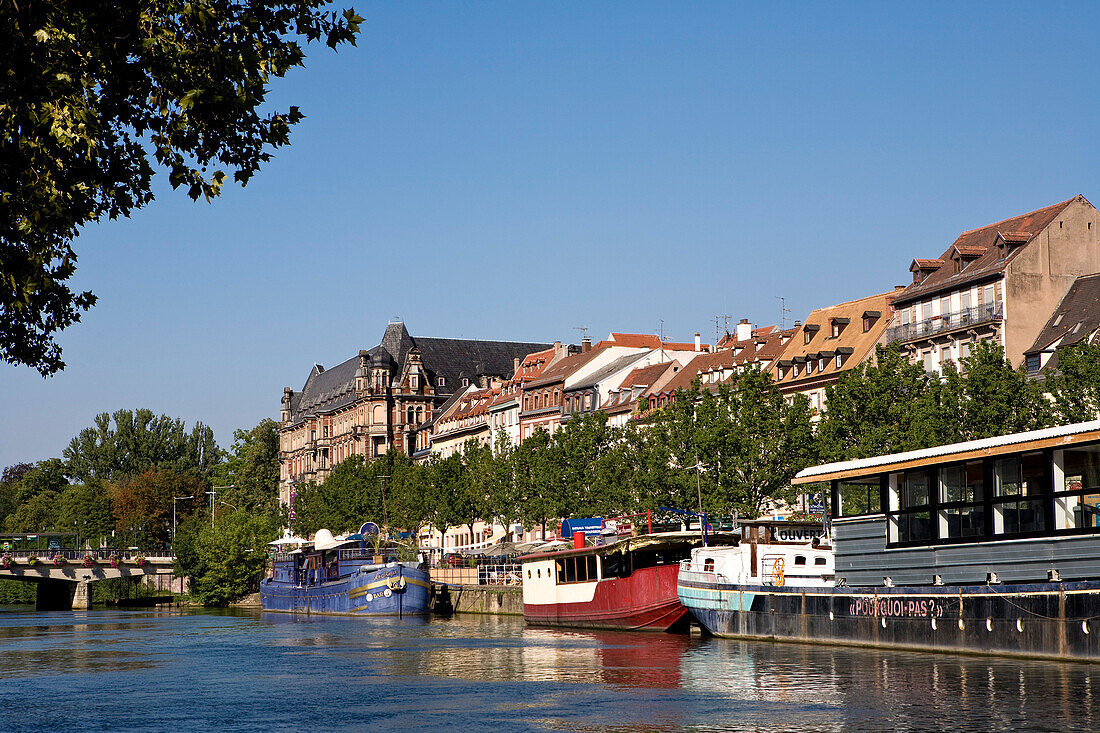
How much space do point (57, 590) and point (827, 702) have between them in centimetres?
11576

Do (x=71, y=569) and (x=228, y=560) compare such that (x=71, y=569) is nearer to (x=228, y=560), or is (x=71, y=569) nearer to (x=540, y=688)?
(x=228, y=560)

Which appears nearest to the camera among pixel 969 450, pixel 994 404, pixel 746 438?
pixel 969 450

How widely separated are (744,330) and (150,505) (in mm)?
102423

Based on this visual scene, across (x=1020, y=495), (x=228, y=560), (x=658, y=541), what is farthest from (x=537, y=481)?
(x=1020, y=495)

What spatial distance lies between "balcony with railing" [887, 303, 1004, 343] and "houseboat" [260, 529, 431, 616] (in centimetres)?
3475

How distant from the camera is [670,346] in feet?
456

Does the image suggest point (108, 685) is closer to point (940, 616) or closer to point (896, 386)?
point (940, 616)

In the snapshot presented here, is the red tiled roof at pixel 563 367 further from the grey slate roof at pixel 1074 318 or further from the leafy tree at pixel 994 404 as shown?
the leafy tree at pixel 994 404

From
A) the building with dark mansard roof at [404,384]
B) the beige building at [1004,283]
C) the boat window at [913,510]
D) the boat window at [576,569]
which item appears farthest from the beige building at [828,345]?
the building with dark mansard roof at [404,384]

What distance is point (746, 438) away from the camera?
79.6 meters

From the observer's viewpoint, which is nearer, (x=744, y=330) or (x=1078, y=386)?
(x=1078, y=386)

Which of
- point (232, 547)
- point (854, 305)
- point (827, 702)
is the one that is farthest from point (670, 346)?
point (827, 702)

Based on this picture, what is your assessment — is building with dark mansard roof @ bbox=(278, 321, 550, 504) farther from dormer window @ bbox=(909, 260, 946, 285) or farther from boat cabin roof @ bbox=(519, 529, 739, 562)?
boat cabin roof @ bbox=(519, 529, 739, 562)

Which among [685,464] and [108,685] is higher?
[685,464]
